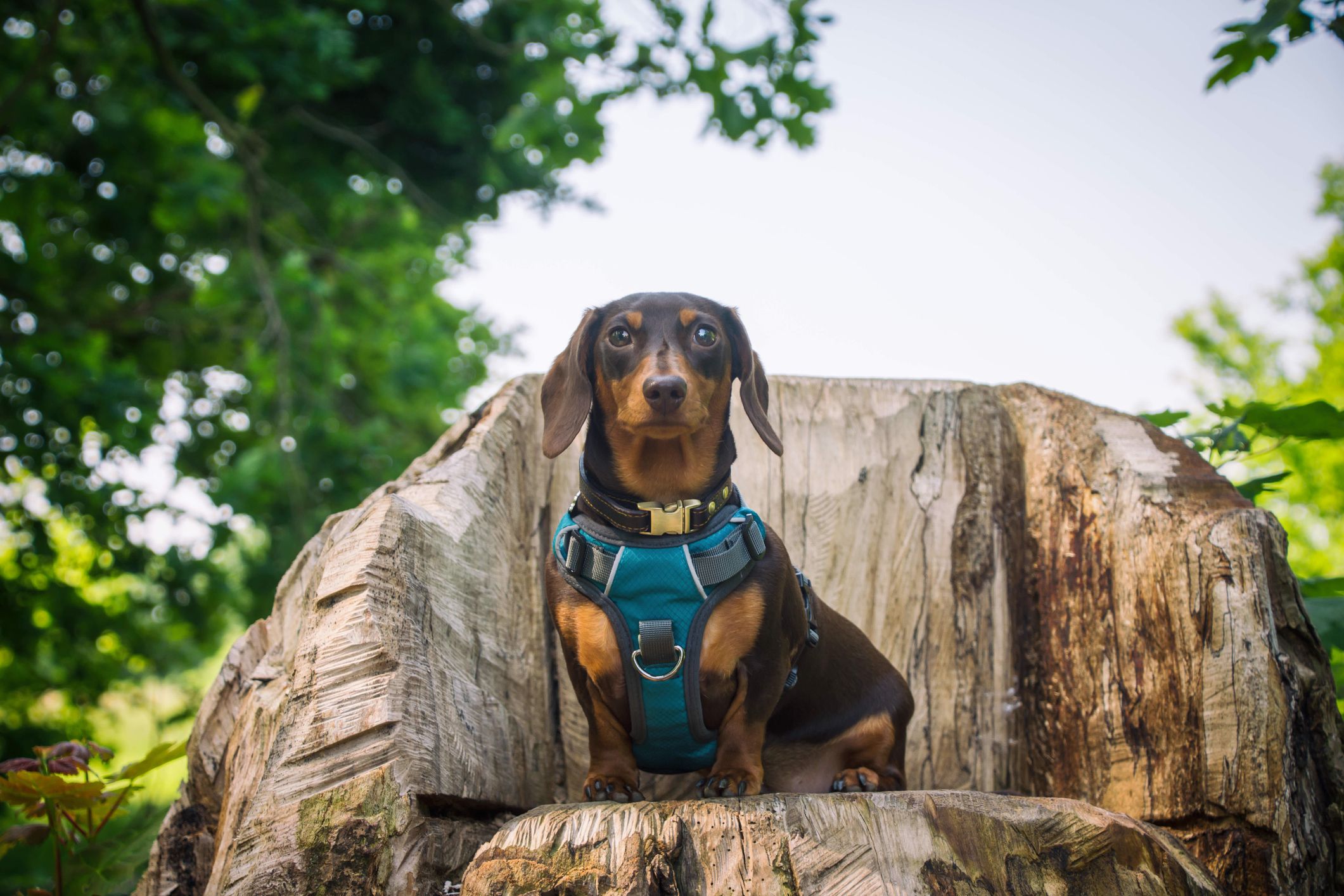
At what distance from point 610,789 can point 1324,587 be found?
2.42 m

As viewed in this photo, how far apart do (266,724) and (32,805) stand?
741 mm

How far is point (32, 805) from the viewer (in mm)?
2422

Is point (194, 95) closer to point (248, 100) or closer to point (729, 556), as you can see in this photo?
point (248, 100)

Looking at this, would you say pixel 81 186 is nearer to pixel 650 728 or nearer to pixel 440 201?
pixel 440 201

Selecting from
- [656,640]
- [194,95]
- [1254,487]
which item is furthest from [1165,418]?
[194,95]

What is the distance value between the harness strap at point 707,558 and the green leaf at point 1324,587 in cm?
190

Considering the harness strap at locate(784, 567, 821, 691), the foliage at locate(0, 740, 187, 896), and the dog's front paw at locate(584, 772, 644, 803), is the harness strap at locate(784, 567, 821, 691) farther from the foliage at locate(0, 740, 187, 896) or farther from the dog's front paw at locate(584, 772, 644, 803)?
the foliage at locate(0, 740, 187, 896)

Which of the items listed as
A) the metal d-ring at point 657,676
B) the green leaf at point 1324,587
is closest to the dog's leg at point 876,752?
the metal d-ring at point 657,676

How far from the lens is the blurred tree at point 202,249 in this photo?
6.25m

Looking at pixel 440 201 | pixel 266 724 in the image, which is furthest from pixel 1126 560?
pixel 440 201

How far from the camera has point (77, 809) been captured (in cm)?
252

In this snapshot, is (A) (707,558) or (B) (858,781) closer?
(A) (707,558)

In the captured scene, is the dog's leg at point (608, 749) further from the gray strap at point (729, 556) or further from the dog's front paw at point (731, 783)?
the gray strap at point (729, 556)

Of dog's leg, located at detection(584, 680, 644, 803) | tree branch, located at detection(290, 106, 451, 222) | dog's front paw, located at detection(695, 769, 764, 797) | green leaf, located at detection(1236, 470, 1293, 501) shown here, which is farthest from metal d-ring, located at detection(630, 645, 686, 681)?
tree branch, located at detection(290, 106, 451, 222)
